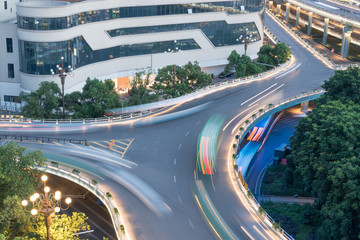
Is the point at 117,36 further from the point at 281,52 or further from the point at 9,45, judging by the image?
the point at 281,52

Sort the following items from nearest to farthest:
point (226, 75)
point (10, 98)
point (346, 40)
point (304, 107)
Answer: point (10, 98), point (304, 107), point (226, 75), point (346, 40)

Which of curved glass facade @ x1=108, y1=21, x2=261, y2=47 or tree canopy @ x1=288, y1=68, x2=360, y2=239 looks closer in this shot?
tree canopy @ x1=288, y1=68, x2=360, y2=239

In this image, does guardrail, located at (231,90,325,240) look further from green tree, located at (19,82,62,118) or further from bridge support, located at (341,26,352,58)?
bridge support, located at (341,26,352,58)

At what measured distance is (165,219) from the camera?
2007 inches

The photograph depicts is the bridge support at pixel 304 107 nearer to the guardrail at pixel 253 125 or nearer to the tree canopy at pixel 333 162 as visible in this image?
the guardrail at pixel 253 125

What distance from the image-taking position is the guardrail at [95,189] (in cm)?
4878

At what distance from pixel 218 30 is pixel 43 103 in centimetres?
4801

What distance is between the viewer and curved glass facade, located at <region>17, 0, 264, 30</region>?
86375 mm

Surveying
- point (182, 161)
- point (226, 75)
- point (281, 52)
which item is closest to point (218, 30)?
point (226, 75)

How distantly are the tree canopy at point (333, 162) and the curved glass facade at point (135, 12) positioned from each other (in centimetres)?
4224

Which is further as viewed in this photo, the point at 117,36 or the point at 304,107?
the point at 304,107

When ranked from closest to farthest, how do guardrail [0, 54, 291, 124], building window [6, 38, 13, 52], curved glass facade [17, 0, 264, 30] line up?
guardrail [0, 54, 291, 124], curved glass facade [17, 0, 264, 30], building window [6, 38, 13, 52]

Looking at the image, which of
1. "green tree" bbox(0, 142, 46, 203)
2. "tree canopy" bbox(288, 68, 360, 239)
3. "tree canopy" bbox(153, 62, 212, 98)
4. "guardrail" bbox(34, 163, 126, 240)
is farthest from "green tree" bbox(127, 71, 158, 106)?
"green tree" bbox(0, 142, 46, 203)

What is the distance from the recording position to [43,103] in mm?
79250
